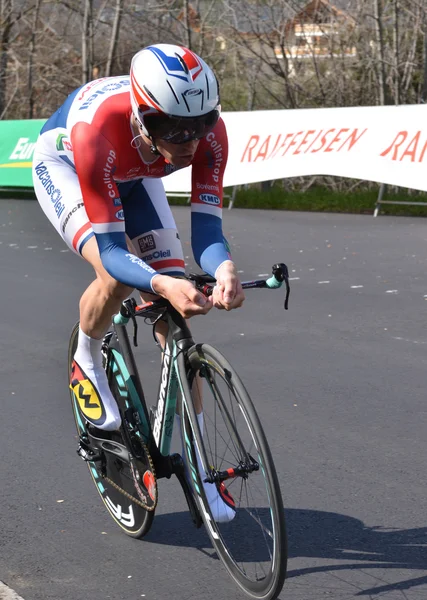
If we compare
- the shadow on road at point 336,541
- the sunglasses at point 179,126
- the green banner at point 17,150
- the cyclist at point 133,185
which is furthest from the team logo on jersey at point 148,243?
the green banner at point 17,150

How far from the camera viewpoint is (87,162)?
3.69 meters

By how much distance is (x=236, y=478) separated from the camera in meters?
3.53

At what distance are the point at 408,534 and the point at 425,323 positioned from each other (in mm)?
4260

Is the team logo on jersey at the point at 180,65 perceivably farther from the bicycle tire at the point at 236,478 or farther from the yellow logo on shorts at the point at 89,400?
the yellow logo on shorts at the point at 89,400

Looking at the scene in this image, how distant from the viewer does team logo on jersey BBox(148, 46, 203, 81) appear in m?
3.43

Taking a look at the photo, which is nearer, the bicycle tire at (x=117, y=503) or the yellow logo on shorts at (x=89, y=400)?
the bicycle tire at (x=117, y=503)

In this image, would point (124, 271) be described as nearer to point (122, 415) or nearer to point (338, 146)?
point (122, 415)

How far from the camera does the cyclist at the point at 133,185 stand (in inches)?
135

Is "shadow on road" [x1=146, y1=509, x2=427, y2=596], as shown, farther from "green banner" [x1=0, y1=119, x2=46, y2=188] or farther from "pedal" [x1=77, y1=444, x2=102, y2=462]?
"green banner" [x1=0, y1=119, x2=46, y2=188]

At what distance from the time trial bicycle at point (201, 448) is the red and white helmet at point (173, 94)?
1.70 ft

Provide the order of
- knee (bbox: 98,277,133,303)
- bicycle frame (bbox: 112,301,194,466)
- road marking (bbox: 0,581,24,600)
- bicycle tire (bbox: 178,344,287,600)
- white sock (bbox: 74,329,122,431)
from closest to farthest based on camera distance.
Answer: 1. bicycle tire (bbox: 178,344,287,600)
2. road marking (bbox: 0,581,24,600)
3. bicycle frame (bbox: 112,301,194,466)
4. knee (bbox: 98,277,133,303)
5. white sock (bbox: 74,329,122,431)

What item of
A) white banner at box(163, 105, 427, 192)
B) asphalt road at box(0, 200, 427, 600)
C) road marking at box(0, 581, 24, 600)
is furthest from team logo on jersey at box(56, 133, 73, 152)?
white banner at box(163, 105, 427, 192)

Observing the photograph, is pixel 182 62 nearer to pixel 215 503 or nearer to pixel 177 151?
pixel 177 151

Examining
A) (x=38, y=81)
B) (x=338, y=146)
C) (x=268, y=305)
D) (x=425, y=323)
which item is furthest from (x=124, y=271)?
(x=38, y=81)
